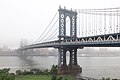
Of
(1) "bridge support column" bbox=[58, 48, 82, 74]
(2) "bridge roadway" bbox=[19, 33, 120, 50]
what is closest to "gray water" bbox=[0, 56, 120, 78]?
(1) "bridge support column" bbox=[58, 48, 82, 74]

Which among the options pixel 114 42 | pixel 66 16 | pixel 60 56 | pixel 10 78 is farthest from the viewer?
pixel 66 16

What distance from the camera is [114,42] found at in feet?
137

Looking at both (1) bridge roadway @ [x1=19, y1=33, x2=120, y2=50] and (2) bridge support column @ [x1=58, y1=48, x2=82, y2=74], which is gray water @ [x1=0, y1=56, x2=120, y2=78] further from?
(1) bridge roadway @ [x1=19, y1=33, x2=120, y2=50]

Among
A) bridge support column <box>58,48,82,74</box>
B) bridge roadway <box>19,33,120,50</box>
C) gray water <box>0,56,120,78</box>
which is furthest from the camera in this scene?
bridge support column <box>58,48,82,74</box>

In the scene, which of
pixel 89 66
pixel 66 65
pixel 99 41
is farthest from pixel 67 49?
pixel 89 66

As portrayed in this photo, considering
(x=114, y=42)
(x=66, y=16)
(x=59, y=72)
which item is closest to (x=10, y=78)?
(x=114, y=42)

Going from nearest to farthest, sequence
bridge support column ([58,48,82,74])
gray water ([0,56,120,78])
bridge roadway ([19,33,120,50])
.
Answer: bridge roadway ([19,33,120,50]), gray water ([0,56,120,78]), bridge support column ([58,48,82,74])

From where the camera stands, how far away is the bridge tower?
2353 inches

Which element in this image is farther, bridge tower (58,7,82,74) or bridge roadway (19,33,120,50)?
bridge tower (58,7,82,74)

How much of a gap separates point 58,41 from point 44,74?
13.2 meters

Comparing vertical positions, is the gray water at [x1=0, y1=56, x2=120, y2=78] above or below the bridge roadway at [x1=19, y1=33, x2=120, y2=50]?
below

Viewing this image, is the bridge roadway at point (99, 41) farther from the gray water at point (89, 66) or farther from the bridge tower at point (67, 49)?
the gray water at point (89, 66)

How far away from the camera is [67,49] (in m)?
62.0

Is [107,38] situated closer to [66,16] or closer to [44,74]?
[44,74]
